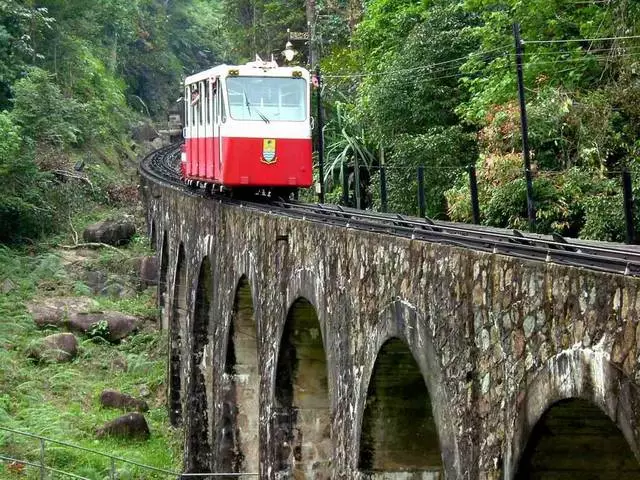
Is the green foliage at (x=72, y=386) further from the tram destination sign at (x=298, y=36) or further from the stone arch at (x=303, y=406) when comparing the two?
the tram destination sign at (x=298, y=36)

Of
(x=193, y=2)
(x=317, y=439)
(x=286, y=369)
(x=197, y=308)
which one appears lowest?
(x=317, y=439)

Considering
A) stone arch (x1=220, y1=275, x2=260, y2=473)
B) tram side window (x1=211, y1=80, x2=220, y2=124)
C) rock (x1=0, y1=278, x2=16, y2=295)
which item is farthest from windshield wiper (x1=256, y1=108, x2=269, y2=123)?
rock (x1=0, y1=278, x2=16, y2=295)

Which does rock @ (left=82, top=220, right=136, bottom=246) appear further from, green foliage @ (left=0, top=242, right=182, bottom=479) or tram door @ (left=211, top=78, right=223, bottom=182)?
tram door @ (left=211, top=78, right=223, bottom=182)

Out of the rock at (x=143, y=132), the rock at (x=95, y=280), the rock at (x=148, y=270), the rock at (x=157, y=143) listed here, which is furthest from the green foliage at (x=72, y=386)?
the rock at (x=157, y=143)

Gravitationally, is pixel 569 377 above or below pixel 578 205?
below

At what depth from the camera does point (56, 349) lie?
2839cm

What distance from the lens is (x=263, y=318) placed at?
629 inches

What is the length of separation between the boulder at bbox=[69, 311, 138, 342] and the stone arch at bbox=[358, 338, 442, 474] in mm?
20657

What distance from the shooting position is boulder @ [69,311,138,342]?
30656 mm

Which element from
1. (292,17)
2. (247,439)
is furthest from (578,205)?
(292,17)

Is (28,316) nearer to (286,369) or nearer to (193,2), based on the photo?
(286,369)

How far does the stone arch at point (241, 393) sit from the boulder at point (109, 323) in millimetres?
11667

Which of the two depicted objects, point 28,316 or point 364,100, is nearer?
point 364,100

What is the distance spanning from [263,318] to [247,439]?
15.3ft
